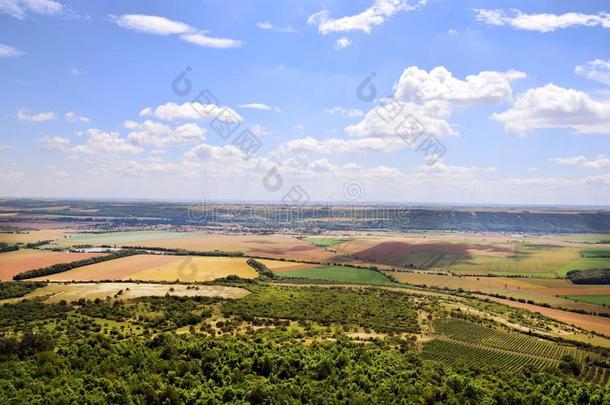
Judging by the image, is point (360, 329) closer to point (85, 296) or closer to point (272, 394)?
point (272, 394)

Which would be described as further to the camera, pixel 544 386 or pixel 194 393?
pixel 544 386

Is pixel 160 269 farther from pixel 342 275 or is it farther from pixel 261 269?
pixel 342 275

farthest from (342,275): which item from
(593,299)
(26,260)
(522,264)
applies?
(26,260)

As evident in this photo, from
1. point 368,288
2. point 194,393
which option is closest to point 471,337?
point 368,288

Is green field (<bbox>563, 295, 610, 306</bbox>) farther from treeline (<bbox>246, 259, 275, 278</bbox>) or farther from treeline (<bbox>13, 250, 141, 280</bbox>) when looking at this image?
treeline (<bbox>13, 250, 141, 280</bbox>)

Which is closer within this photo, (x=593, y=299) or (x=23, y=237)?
(x=593, y=299)

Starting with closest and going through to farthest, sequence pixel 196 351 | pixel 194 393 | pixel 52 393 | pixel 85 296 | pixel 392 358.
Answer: pixel 52 393, pixel 194 393, pixel 196 351, pixel 392 358, pixel 85 296

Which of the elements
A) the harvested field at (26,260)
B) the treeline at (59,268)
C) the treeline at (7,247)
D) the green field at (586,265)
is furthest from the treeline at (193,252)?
the green field at (586,265)

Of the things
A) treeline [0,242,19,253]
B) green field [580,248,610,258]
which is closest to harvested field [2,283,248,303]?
treeline [0,242,19,253]
